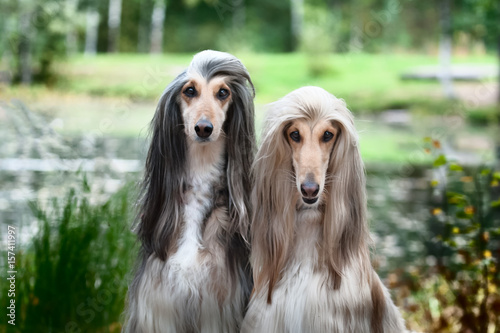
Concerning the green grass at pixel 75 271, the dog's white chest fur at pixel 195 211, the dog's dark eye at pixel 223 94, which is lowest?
the green grass at pixel 75 271

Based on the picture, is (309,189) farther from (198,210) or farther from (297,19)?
(297,19)

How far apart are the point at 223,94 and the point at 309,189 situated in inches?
21.1

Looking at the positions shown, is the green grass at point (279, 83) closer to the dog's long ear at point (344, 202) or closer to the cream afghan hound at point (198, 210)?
the cream afghan hound at point (198, 210)

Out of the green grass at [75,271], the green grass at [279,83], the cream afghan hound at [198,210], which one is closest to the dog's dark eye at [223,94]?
the cream afghan hound at [198,210]

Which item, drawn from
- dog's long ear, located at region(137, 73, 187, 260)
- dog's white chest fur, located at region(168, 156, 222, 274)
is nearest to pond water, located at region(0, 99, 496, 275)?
dog's long ear, located at region(137, 73, 187, 260)

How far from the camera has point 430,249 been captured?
5133 millimetres

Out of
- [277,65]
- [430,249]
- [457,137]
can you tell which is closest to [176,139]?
[430,249]

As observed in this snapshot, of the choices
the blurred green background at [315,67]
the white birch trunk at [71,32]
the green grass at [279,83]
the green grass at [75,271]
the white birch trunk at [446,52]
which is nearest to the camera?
the green grass at [75,271]

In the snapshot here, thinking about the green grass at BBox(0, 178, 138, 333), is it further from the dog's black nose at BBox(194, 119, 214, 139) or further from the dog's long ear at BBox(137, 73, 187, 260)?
the dog's black nose at BBox(194, 119, 214, 139)

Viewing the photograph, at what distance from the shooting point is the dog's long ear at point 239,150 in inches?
106

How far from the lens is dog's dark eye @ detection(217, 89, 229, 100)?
2656 millimetres

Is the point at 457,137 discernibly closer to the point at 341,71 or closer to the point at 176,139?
the point at 341,71

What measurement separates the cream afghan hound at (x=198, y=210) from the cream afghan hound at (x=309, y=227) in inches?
Answer: 4.0

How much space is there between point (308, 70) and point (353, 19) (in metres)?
1.52
